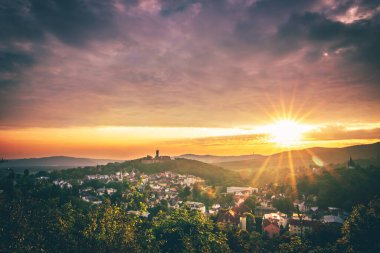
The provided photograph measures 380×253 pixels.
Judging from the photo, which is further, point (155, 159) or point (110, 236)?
point (155, 159)

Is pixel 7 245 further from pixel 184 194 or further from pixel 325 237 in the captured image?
pixel 184 194

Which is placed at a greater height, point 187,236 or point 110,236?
point 110,236

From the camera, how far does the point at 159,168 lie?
172125 mm

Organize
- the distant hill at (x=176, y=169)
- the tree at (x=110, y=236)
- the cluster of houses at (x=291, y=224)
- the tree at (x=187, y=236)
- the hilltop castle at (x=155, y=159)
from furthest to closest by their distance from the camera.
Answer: the hilltop castle at (x=155, y=159)
the distant hill at (x=176, y=169)
the cluster of houses at (x=291, y=224)
the tree at (x=187, y=236)
the tree at (x=110, y=236)

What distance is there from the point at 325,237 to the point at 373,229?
13260 mm

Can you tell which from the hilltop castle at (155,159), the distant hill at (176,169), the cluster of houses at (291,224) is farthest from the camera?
the hilltop castle at (155,159)

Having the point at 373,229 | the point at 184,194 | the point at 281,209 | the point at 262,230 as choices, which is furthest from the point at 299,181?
the point at 373,229

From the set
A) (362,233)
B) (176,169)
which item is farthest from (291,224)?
(176,169)

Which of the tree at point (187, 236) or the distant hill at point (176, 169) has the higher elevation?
the tree at point (187, 236)

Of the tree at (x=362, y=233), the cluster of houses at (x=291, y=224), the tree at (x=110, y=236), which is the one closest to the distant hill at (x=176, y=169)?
the cluster of houses at (x=291, y=224)

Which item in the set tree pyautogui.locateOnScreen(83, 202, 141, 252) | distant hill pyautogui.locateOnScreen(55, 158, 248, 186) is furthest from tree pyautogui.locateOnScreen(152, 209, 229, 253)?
distant hill pyautogui.locateOnScreen(55, 158, 248, 186)

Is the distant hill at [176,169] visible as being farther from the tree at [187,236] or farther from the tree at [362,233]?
the tree at [187,236]

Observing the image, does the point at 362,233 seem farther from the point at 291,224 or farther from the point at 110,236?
the point at 291,224

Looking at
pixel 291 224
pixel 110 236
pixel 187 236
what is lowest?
pixel 291 224
